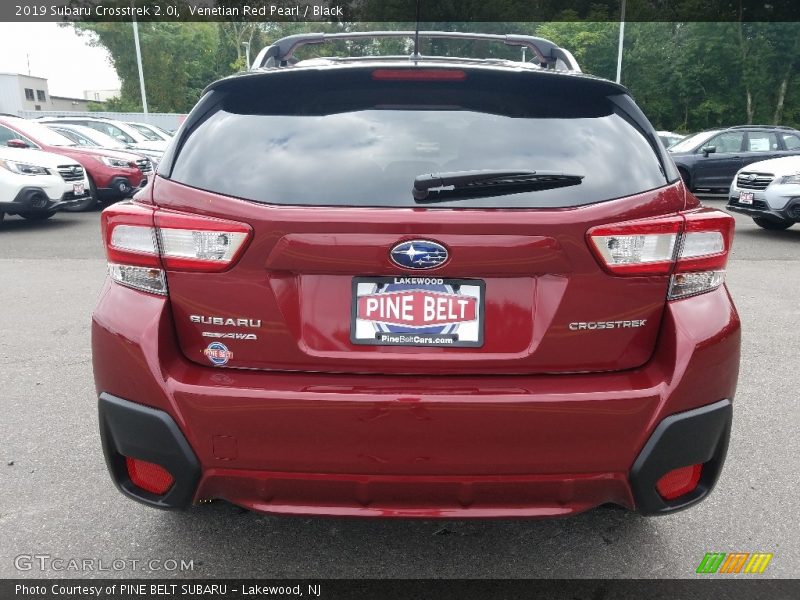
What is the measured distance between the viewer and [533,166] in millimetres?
1923

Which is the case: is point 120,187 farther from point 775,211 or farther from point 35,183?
point 775,211

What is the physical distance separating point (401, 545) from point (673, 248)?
141 centimetres

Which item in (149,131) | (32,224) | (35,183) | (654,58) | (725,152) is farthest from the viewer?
(654,58)

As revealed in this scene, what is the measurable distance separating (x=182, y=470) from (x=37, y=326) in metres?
4.06

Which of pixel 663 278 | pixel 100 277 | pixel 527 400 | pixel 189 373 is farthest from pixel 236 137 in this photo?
pixel 100 277

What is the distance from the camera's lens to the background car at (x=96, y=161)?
11516mm

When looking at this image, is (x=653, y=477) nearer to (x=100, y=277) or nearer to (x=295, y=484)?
(x=295, y=484)

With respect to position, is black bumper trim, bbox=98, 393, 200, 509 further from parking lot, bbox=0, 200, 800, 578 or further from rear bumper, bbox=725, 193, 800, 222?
rear bumper, bbox=725, 193, 800, 222

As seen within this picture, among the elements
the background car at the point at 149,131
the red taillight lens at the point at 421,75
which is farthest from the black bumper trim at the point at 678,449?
the background car at the point at 149,131

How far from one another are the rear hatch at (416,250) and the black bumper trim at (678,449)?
219 millimetres

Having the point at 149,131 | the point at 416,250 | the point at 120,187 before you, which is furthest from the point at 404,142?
the point at 149,131

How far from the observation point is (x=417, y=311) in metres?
1.85

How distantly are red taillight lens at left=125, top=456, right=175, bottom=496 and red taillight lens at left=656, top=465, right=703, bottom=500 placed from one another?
1.45 m

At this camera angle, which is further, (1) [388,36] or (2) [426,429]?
(1) [388,36]
